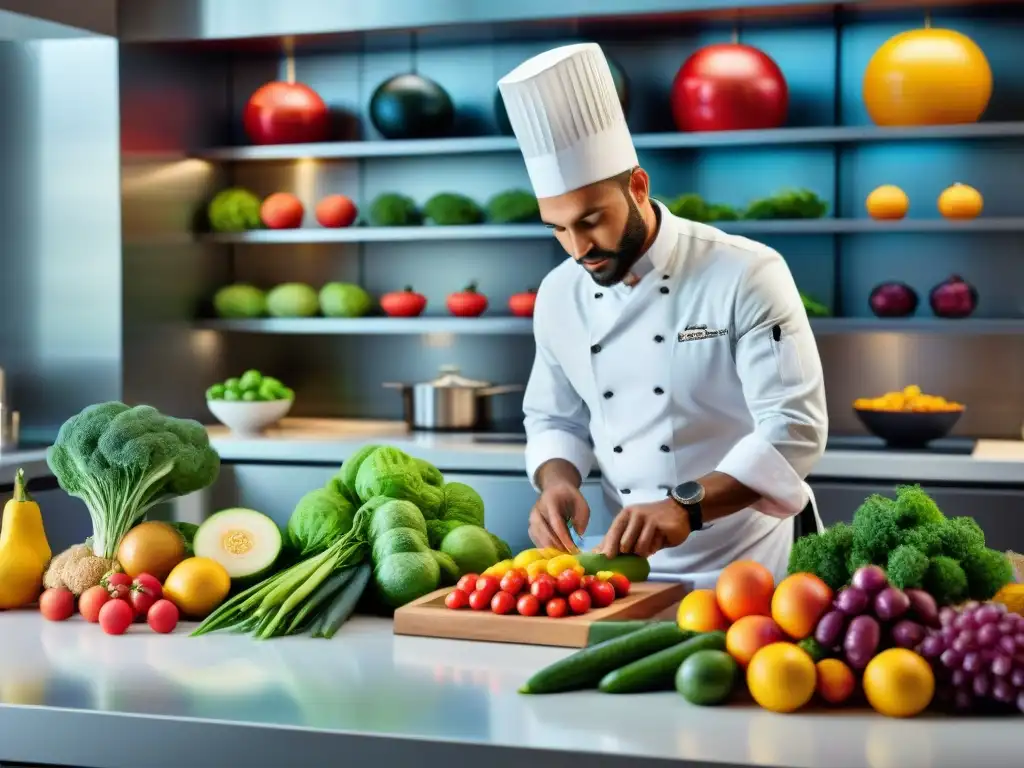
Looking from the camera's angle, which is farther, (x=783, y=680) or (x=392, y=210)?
(x=392, y=210)

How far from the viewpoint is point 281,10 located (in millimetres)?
4488

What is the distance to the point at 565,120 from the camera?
2430 mm

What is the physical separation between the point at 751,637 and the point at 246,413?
3067 millimetres

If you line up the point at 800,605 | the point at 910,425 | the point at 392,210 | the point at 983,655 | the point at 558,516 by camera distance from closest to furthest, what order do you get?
1. the point at 983,655
2. the point at 800,605
3. the point at 558,516
4. the point at 910,425
5. the point at 392,210

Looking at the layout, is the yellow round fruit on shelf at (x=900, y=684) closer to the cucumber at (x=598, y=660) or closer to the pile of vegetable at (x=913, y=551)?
the pile of vegetable at (x=913, y=551)

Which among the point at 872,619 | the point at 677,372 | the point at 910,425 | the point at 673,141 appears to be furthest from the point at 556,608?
the point at 673,141

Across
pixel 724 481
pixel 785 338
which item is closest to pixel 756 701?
pixel 724 481

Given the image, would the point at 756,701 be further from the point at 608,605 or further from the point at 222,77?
the point at 222,77

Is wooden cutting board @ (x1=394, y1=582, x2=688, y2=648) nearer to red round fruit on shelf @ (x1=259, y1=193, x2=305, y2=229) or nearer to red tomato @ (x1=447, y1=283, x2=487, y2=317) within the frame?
red tomato @ (x1=447, y1=283, x2=487, y2=317)

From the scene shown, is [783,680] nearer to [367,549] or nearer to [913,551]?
[913,551]

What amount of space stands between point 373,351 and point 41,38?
5.21 feet

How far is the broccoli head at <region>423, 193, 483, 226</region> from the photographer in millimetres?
4582

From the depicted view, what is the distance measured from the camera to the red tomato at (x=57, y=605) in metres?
2.12

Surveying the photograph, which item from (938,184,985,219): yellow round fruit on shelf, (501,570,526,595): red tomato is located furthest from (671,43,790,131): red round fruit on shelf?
(501,570,526,595): red tomato
